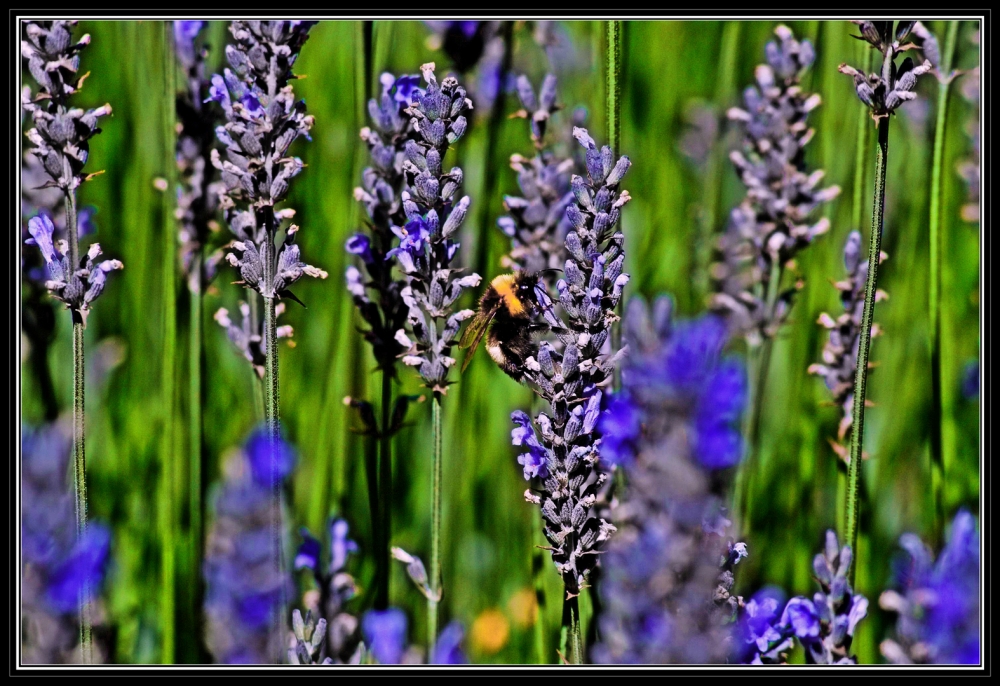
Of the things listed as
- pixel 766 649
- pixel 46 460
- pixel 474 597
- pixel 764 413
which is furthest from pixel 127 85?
pixel 766 649

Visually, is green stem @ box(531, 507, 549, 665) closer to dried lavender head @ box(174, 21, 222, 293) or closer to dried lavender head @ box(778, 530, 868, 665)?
dried lavender head @ box(778, 530, 868, 665)

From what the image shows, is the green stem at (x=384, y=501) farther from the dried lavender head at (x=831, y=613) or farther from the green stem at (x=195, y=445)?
the dried lavender head at (x=831, y=613)

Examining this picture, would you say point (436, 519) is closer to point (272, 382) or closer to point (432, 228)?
point (272, 382)

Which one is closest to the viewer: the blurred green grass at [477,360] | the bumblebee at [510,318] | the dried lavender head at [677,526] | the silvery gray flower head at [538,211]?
the dried lavender head at [677,526]

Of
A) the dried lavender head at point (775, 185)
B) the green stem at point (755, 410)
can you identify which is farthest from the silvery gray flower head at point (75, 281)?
the dried lavender head at point (775, 185)

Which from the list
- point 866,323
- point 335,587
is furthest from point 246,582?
point 866,323

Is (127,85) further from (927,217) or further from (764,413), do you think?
(927,217)
